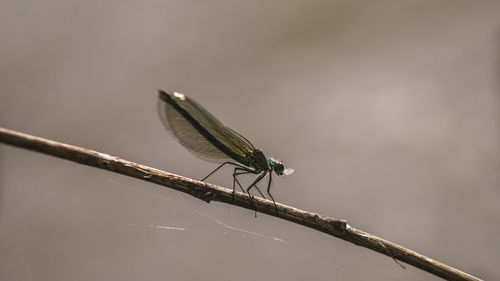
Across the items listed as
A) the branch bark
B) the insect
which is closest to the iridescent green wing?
the insect

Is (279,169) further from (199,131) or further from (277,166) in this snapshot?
(199,131)

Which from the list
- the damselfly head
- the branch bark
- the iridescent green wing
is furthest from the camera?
the damselfly head

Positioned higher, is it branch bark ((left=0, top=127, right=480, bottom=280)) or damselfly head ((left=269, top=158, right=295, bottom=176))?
damselfly head ((left=269, top=158, right=295, bottom=176))

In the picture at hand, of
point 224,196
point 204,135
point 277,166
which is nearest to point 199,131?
point 204,135

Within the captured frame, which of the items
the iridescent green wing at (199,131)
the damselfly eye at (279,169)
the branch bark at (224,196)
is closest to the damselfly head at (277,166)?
the damselfly eye at (279,169)

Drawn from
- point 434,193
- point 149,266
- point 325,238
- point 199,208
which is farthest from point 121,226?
point 434,193

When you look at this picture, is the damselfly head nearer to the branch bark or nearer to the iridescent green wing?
the iridescent green wing

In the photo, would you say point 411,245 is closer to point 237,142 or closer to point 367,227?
point 367,227
